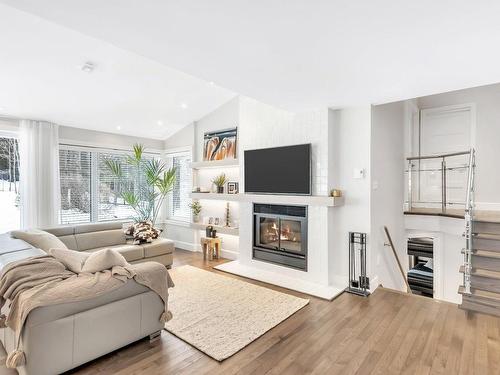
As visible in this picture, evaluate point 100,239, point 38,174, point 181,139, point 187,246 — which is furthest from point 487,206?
point 38,174

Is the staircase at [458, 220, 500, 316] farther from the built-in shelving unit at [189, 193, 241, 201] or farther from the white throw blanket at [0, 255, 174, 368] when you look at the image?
the white throw blanket at [0, 255, 174, 368]

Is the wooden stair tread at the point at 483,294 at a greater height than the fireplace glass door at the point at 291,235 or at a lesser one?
lesser

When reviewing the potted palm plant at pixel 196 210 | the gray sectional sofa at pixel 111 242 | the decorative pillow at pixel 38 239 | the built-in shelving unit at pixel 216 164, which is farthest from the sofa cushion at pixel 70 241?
the built-in shelving unit at pixel 216 164

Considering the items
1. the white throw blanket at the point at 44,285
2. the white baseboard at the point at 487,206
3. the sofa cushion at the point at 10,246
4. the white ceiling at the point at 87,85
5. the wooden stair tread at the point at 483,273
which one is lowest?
the wooden stair tread at the point at 483,273

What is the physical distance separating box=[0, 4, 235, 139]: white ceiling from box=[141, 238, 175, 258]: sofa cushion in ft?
8.24

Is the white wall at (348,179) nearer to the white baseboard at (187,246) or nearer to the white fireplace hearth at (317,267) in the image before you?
the white fireplace hearth at (317,267)

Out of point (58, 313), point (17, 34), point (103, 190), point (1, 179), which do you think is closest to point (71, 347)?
point (58, 313)

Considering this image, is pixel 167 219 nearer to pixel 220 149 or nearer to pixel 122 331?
pixel 220 149

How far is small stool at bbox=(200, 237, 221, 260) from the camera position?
5.40 metres

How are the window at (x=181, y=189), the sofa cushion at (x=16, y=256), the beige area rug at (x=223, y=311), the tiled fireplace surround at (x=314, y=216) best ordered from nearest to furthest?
the sofa cushion at (x=16, y=256) → the beige area rug at (x=223, y=311) → the tiled fireplace surround at (x=314, y=216) → the window at (x=181, y=189)

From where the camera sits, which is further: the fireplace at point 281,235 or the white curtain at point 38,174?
the white curtain at point 38,174

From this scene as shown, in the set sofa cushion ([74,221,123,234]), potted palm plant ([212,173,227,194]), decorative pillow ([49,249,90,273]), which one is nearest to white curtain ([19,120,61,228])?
sofa cushion ([74,221,123,234])

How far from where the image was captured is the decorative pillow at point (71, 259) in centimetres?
238

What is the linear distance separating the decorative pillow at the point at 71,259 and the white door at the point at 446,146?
6089 mm
